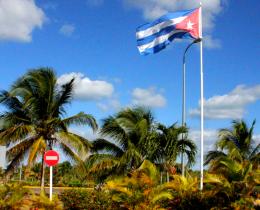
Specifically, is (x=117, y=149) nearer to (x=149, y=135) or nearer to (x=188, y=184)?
(x=149, y=135)

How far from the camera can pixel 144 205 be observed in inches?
583

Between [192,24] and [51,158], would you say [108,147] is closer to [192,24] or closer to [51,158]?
[51,158]

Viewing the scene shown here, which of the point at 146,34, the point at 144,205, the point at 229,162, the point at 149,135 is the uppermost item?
the point at 146,34

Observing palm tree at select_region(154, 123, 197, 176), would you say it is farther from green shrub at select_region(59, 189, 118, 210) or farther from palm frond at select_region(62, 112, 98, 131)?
green shrub at select_region(59, 189, 118, 210)

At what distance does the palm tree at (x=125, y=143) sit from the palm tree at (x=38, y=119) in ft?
2.58

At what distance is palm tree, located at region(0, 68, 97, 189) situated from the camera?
24047mm

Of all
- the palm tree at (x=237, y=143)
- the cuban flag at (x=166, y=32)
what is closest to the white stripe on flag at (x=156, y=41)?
the cuban flag at (x=166, y=32)

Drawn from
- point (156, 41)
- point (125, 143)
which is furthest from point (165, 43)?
point (125, 143)

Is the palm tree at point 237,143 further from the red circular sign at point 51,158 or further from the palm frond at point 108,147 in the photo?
the red circular sign at point 51,158

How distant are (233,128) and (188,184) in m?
14.0

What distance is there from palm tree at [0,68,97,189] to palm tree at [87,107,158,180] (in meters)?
0.79

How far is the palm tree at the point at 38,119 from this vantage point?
78.9 feet

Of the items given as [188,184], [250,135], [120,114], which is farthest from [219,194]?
[250,135]

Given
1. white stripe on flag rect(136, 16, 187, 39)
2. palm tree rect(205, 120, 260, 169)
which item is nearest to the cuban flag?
white stripe on flag rect(136, 16, 187, 39)
